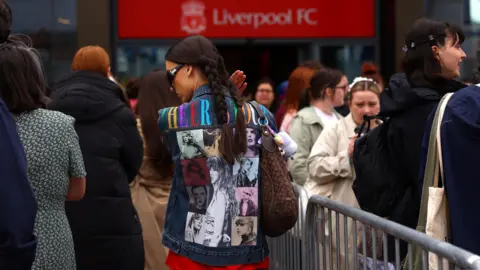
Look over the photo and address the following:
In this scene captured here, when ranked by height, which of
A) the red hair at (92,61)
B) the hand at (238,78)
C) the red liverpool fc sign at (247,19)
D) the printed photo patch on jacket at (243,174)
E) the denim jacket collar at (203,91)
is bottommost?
the printed photo patch on jacket at (243,174)

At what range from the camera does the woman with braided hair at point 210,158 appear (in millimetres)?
4367

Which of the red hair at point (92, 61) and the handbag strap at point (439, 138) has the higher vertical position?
the red hair at point (92, 61)

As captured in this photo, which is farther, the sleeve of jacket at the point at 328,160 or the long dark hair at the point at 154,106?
the long dark hair at the point at 154,106

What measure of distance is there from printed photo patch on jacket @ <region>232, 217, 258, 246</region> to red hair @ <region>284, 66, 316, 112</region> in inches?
174

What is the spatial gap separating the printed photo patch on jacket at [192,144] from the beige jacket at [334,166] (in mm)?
2062

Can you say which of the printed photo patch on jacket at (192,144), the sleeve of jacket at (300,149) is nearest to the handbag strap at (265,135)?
the printed photo patch on jacket at (192,144)

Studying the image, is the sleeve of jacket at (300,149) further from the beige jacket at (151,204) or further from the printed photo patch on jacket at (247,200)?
the printed photo patch on jacket at (247,200)

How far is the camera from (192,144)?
14.5 ft

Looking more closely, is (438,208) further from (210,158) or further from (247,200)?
(210,158)

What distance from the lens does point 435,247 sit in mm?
3275

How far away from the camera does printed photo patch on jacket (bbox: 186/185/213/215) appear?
14.4 ft

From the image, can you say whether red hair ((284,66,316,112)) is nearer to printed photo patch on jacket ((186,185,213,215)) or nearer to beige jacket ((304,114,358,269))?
beige jacket ((304,114,358,269))

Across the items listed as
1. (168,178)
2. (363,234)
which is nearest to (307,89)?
(168,178)

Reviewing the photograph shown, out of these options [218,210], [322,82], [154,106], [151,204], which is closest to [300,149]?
[322,82]
